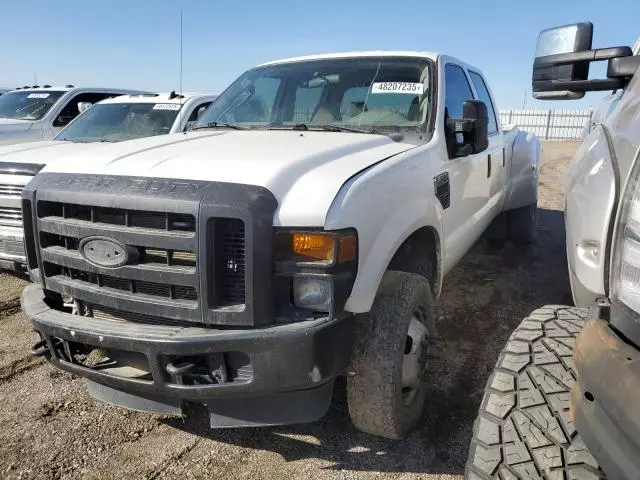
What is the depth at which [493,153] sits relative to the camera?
Answer: 14.5ft

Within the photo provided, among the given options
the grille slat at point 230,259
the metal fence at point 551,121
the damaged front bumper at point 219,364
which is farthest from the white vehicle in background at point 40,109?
the metal fence at point 551,121

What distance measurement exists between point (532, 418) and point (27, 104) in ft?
28.8

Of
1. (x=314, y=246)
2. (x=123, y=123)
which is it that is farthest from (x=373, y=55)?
(x=123, y=123)

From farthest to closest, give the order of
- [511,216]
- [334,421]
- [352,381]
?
1. [511,216]
2. [334,421]
3. [352,381]

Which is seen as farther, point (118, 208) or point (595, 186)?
point (118, 208)

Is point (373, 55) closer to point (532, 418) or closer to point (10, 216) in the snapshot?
point (532, 418)

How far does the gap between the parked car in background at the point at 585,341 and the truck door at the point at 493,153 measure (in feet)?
6.74

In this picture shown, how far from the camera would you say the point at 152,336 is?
213cm

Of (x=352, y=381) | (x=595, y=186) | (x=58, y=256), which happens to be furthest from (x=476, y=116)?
(x=58, y=256)

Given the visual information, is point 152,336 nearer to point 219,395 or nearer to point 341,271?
point 219,395

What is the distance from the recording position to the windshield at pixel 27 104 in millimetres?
7974

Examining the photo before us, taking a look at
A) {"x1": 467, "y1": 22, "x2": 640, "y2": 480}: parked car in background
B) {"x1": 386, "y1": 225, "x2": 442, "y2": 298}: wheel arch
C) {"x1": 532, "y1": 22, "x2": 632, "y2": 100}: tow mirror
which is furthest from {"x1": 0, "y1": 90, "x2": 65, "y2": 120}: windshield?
{"x1": 467, "y1": 22, "x2": 640, "y2": 480}: parked car in background

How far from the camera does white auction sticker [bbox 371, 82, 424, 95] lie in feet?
11.0

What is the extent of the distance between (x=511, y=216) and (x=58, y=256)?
5111 millimetres
